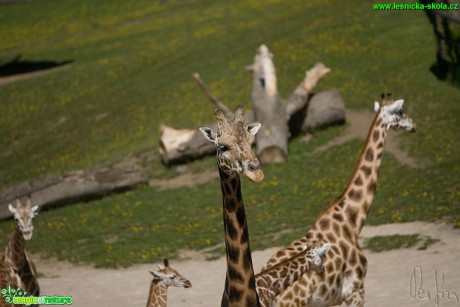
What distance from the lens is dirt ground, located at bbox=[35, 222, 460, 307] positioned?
16.3 metres

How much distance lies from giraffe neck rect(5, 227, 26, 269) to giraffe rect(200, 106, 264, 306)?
23.4ft

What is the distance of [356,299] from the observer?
44.7 feet

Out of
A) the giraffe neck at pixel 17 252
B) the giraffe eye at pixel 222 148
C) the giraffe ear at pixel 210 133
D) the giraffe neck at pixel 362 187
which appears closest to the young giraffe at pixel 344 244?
the giraffe neck at pixel 362 187

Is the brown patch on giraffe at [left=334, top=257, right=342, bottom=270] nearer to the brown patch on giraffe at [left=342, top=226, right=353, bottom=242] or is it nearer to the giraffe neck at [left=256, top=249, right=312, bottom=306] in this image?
the brown patch on giraffe at [left=342, top=226, right=353, bottom=242]

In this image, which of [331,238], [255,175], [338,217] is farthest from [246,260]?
[338,217]

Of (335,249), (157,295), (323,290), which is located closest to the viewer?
(323,290)

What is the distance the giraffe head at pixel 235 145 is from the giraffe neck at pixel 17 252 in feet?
27.4

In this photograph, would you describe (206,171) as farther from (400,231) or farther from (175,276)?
(175,276)

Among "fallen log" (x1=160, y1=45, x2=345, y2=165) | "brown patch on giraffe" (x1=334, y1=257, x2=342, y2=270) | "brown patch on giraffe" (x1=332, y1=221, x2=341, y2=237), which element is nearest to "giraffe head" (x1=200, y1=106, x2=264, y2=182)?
"brown patch on giraffe" (x1=334, y1=257, x2=342, y2=270)

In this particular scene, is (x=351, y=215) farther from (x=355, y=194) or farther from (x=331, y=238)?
(x=331, y=238)

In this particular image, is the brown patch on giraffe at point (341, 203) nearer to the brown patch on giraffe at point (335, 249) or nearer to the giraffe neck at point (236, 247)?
the brown patch on giraffe at point (335, 249)

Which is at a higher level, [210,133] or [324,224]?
[210,133]

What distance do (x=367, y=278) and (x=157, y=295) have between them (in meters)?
5.16

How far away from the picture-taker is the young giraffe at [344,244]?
12891 millimetres
